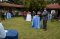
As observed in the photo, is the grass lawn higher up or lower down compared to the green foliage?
lower down

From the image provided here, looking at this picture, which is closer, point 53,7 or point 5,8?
point 53,7

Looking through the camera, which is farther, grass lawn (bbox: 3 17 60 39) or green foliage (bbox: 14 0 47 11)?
green foliage (bbox: 14 0 47 11)

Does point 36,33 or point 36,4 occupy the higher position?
point 36,4

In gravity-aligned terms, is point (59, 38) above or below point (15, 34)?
below

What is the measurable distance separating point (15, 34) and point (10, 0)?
126 ft

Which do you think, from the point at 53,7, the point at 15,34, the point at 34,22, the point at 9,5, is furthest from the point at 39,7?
the point at 15,34

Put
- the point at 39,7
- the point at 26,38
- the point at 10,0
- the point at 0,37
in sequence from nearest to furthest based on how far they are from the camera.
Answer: the point at 0,37 → the point at 26,38 → the point at 39,7 → the point at 10,0

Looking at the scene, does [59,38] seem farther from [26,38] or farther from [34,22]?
[34,22]

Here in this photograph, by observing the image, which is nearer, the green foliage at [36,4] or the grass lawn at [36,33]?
the grass lawn at [36,33]

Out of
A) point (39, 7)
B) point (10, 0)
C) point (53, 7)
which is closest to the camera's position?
point (39, 7)

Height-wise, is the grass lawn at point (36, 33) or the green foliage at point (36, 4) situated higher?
the green foliage at point (36, 4)

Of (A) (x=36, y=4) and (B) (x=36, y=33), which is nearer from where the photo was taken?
(B) (x=36, y=33)

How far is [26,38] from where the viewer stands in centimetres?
1228

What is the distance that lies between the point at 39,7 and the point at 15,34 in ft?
78.0
